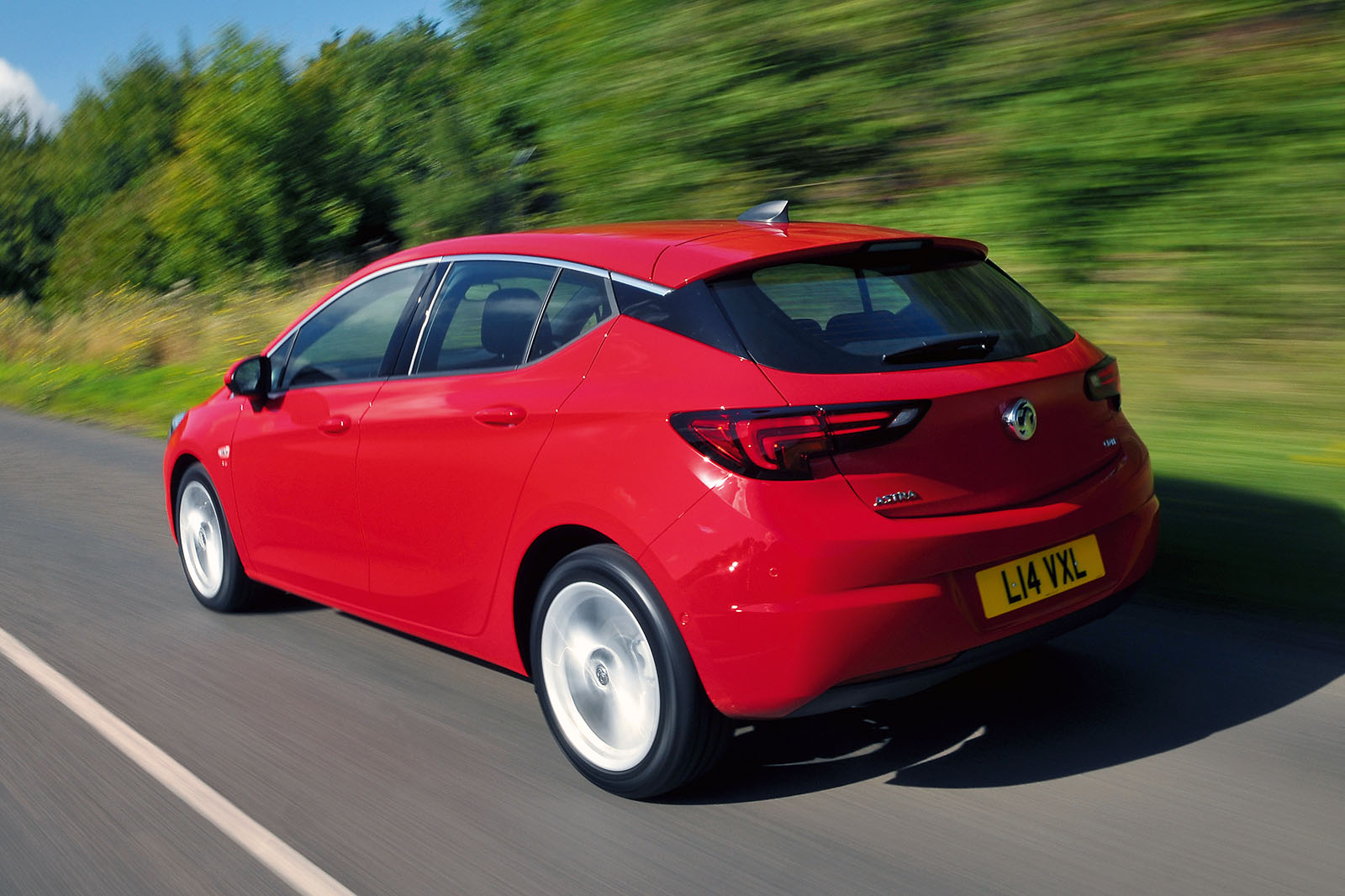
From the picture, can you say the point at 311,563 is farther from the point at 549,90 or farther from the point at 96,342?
the point at 96,342

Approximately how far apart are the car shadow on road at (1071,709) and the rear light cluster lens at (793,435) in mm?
1006

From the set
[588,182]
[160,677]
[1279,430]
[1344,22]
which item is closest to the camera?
[160,677]

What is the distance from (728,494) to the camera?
313 centimetres

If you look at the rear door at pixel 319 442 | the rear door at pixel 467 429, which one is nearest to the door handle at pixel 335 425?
the rear door at pixel 319 442

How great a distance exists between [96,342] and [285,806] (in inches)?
837

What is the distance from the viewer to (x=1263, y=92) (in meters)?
8.30

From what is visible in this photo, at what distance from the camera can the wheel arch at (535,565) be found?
363 centimetres

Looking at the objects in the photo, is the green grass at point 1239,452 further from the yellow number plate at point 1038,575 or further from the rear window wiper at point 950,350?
the rear window wiper at point 950,350

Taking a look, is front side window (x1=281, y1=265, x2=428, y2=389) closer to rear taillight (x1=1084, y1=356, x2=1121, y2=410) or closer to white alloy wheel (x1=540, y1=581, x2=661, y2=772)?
white alloy wheel (x1=540, y1=581, x2=661, y2=772)

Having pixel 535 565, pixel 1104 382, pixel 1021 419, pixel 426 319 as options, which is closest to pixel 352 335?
pixel 426 319

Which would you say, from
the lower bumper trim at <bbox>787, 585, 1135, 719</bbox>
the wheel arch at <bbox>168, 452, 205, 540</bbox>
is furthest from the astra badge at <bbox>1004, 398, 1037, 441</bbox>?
the wheel arch at <bbox>168, 452, 205, 540</bbox>

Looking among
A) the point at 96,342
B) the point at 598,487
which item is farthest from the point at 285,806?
the point at 96,342

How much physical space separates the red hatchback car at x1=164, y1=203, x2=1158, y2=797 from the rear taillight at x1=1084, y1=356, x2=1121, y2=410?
14 millimetres

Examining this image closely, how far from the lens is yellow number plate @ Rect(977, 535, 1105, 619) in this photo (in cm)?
329
